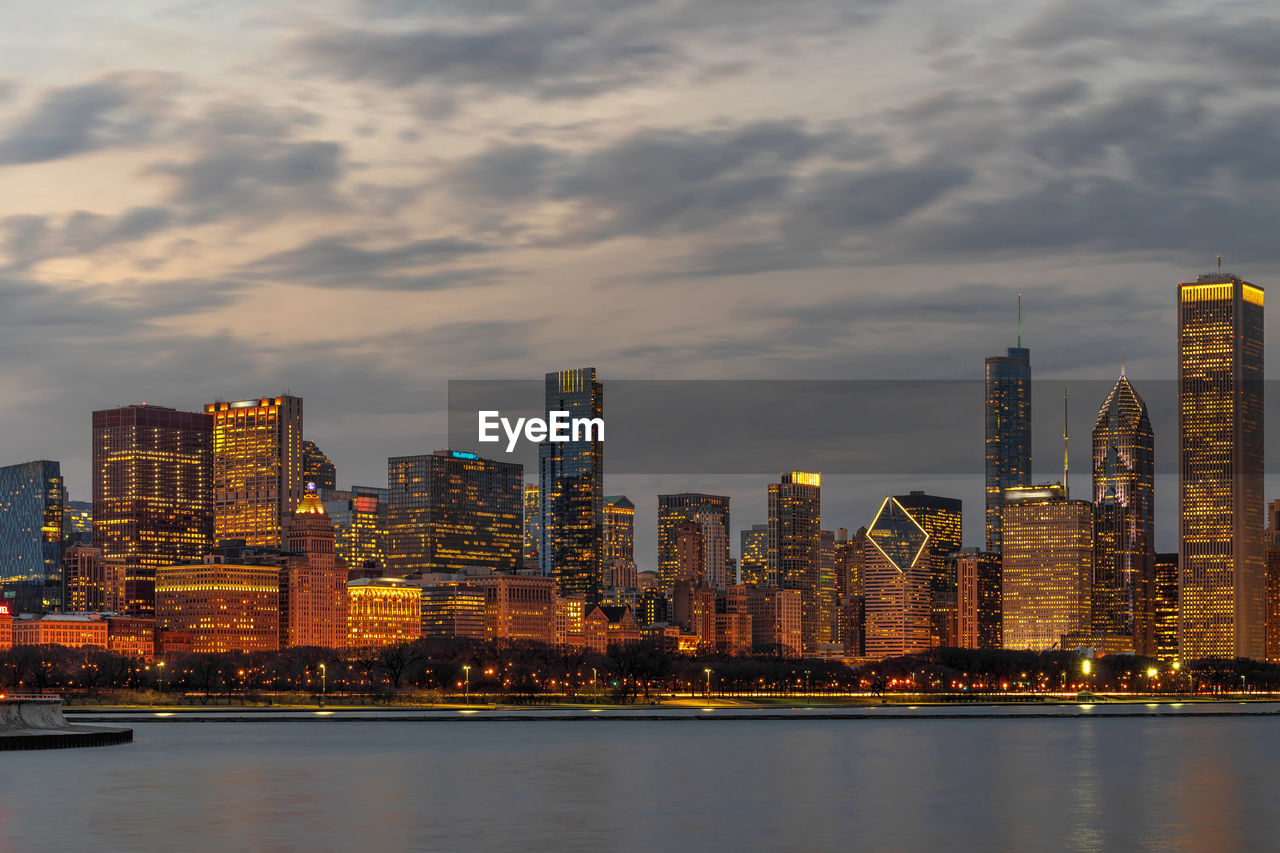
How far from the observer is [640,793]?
267ft

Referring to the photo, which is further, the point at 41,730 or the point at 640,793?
the point at 41,730

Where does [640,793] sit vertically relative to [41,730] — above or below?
above

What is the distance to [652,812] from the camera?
72500mm

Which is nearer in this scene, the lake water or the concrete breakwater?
the lake water

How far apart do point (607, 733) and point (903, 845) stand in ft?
272

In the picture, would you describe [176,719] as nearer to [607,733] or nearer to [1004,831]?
[607,733]

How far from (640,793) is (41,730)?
4702cm

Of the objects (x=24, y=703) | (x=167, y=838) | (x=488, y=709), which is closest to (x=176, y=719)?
(x=488, y=709)

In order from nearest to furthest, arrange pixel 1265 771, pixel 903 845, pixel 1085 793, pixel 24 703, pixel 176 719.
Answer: pixel 903 845, pixel 1085 793, pixel 1265 771, pixel 24 703, pixel 176 719

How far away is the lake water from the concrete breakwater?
218cm

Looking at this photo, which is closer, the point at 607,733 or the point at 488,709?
the point at 607,733

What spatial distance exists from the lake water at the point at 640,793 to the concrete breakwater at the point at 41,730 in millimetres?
2179

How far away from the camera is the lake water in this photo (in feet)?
206

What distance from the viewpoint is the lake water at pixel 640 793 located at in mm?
62688
